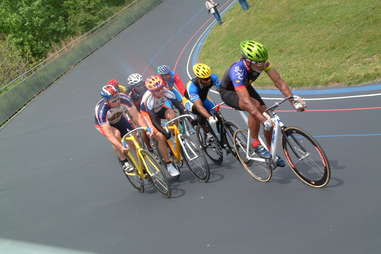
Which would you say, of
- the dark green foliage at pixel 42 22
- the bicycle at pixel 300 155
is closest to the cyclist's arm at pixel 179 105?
the bicycle at pixel 300 155

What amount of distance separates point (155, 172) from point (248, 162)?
1.60 m

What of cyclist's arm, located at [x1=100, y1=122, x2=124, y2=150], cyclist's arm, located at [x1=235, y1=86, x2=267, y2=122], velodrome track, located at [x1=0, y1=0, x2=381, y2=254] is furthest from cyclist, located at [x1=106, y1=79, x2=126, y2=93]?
cyclist's arm, located at [x1=235, y1=86, x2=267, y2=122]

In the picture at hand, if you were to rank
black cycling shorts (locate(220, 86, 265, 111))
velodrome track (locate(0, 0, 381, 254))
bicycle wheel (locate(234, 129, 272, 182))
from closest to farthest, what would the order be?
1. velodrome track (locate(0, 0, 381, 254))
2. black cycling shorts (locate(220, 86, 265, 111))
3. bicycle wheel (locate(234, 129, 272, 182))

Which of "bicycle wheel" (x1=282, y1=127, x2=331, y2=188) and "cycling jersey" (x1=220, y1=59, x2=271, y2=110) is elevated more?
"cycling jersey" (x1=220, y1=59, x2=271, y2=110)

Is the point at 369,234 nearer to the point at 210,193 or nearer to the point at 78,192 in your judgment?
the point at 210,193

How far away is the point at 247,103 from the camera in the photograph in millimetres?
6031

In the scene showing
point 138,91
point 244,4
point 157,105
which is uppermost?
point 157,105

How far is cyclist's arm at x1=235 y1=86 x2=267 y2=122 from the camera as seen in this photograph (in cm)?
592

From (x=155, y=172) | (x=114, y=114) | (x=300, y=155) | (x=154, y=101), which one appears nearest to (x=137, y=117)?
(x=154, y=101)

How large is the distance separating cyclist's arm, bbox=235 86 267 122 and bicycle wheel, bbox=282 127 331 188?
17.7 inches

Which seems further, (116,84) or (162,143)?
(116,84)

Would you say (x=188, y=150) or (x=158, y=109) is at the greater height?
(x=158, y=109)

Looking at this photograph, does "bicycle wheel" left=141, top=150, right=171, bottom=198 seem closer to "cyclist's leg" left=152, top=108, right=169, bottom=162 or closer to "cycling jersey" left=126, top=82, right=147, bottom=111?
"cyclist's leg" left=152, top=108, right=169, bottom=162

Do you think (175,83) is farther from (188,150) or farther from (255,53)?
(255,53)
